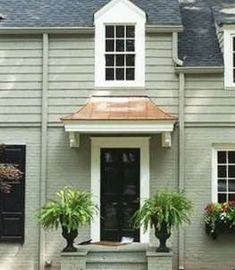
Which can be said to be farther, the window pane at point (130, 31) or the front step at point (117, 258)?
the window pane at point (130, 31)

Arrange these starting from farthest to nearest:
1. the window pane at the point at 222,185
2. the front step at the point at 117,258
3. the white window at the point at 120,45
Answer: the white window at the point at 120,45 → the window pane at the point at 222,185 → the front step at the point at 117,258

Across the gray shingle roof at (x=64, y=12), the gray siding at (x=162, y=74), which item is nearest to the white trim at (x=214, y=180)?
the gray siding at (x=162, y=74)

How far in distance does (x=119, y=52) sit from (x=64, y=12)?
185 centimetres

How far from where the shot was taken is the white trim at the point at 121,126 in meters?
14.2

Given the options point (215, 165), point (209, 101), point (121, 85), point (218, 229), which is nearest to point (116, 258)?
point (218, 229)

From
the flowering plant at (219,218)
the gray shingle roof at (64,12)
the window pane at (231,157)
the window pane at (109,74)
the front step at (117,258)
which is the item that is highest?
the gray shingle roof at (64,12)

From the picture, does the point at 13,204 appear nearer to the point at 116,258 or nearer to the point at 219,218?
the point at 116,258

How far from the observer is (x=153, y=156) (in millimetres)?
15047

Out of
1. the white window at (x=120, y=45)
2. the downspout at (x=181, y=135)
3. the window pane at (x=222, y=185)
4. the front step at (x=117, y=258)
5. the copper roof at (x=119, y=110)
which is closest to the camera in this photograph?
the front step at (x=117, y=258)

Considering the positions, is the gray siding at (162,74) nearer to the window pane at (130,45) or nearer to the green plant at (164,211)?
A: the window pane at (130,45)

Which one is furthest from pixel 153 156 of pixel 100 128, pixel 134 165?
pixel 100 128

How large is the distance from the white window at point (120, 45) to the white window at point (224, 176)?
255cm

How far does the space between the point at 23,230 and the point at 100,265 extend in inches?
110

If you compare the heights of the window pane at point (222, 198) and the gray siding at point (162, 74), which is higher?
the gray siding at point (162, 74)
